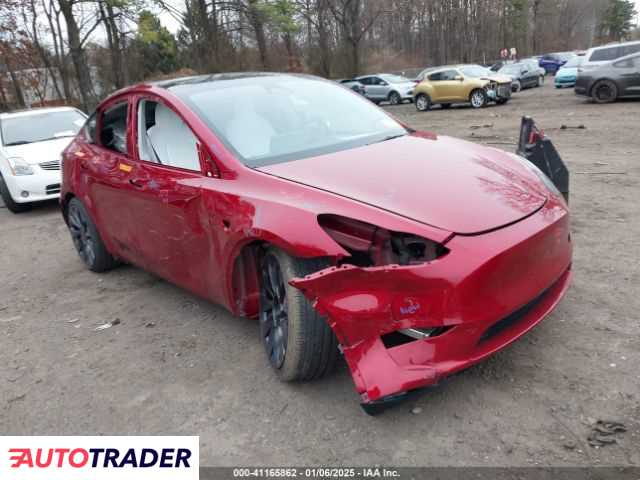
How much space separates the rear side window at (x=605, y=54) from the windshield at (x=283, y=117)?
17.1 metres

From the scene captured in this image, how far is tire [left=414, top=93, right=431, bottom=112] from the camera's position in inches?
834

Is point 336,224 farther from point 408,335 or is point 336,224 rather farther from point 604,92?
point 604,92

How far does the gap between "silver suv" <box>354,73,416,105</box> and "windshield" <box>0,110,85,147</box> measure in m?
18.0

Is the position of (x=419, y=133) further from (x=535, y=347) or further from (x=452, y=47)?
(x=452, y=47)

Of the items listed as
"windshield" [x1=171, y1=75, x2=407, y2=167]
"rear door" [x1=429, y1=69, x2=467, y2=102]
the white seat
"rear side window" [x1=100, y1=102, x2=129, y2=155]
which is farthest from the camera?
"rear door" [x1=429, y1=69, x2=467, y2=102]

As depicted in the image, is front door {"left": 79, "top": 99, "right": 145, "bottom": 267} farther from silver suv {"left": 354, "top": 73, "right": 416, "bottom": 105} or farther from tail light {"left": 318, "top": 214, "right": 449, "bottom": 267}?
silver suv {"left": 354, "top": 73, "right": 416, "bottom": 105}

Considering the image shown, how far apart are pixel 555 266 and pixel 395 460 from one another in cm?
122

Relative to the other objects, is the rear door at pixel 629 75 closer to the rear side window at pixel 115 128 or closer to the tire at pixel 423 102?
the tire at pixel 423 102

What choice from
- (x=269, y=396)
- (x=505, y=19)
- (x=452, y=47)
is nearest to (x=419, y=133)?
(x=269, y=396)

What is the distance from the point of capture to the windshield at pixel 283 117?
10.8 feet

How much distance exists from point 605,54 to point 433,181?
1853 centimetres

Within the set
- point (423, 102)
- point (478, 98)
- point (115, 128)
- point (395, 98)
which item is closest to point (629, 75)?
point (478, 98)

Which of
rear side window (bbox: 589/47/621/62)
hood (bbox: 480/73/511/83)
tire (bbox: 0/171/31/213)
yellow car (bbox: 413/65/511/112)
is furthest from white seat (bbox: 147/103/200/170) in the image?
rear side window (bbox: 589/47/621/62)

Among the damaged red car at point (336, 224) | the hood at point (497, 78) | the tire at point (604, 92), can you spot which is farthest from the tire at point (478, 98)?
the damaged red car at point (336, 224)
